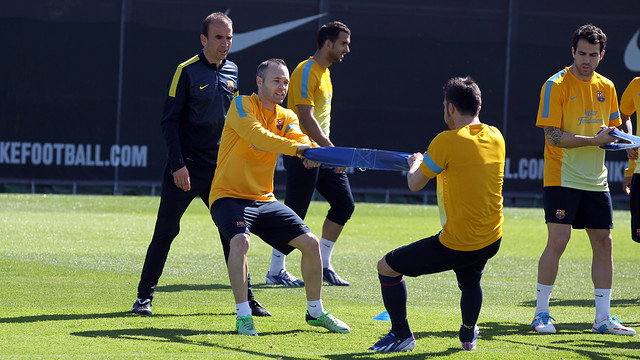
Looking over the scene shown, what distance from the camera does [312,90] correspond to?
7.79 metres

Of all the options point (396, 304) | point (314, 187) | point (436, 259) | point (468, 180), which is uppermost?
point (468, 180)

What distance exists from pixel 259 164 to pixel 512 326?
211cm

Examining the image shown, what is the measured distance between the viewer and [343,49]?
7.94 m

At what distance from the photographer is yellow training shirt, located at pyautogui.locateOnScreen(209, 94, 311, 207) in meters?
5.54

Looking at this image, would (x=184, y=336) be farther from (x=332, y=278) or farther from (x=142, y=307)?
(x=332, y=278)

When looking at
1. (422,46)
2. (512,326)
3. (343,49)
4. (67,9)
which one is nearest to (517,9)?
(422,46)

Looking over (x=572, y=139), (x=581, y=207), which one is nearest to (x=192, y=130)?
(x=572, y=139)

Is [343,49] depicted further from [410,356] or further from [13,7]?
[13,7]

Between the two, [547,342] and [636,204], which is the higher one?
[636,204]

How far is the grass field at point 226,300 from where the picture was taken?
5.18 m

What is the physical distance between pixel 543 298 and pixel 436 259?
1423 mm

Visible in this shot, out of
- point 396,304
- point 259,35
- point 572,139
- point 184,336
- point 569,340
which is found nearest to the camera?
point 396,304

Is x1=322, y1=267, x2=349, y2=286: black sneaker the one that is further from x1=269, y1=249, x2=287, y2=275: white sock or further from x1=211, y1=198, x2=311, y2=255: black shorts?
x1=211, y1=198, x2=311, y2=255: black shorts

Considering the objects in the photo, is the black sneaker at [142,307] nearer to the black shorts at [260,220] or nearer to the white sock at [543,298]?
the black shorts at [260,220]
